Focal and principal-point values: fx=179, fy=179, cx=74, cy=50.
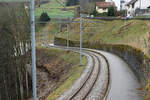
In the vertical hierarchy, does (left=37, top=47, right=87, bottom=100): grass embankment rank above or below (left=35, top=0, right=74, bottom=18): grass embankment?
below

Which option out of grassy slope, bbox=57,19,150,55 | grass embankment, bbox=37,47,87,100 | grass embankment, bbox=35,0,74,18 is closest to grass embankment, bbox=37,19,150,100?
grassy slope, bbox=57,19,150,55

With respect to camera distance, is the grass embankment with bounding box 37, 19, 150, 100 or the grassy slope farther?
the grass embankment with bounding box 37, 19, 150, 100

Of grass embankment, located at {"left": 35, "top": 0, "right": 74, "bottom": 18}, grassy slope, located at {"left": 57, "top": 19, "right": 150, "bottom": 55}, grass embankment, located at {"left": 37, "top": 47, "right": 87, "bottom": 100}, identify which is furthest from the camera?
grassy slope, located at {"left": 57, "top": 19, "right": 150, "bottom": 55}

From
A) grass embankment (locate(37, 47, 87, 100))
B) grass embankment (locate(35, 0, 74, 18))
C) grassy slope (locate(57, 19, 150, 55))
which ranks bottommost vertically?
grass embankment (locate(37, 47, 87, 100))

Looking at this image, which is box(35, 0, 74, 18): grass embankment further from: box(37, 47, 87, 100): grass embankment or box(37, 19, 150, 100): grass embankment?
box(37, 19, 150, 100): grass embankment

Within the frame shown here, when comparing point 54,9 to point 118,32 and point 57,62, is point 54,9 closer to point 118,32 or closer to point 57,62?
point 57,62

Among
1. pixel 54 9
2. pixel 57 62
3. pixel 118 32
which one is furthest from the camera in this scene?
pixel 118 32

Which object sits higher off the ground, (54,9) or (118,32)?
(54,9)

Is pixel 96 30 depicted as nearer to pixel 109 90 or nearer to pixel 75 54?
pixel 75 54

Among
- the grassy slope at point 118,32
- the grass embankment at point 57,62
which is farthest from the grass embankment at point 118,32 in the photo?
the grass embankment at point 57,62

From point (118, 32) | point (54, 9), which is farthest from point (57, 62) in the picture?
point (54, 9)

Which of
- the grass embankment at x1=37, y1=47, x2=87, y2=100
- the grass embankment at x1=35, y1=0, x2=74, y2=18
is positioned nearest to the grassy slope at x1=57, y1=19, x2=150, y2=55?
the grass embankment at x1=37, y1=47, x2=87, y2=100

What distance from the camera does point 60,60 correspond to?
40000 mm

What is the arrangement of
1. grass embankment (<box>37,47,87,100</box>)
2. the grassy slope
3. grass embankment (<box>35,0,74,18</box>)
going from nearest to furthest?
grass embankment (<box>35,0,74,18</box>)
grass embankment (<box>37,47,87,100</box>)
the grassy slope
